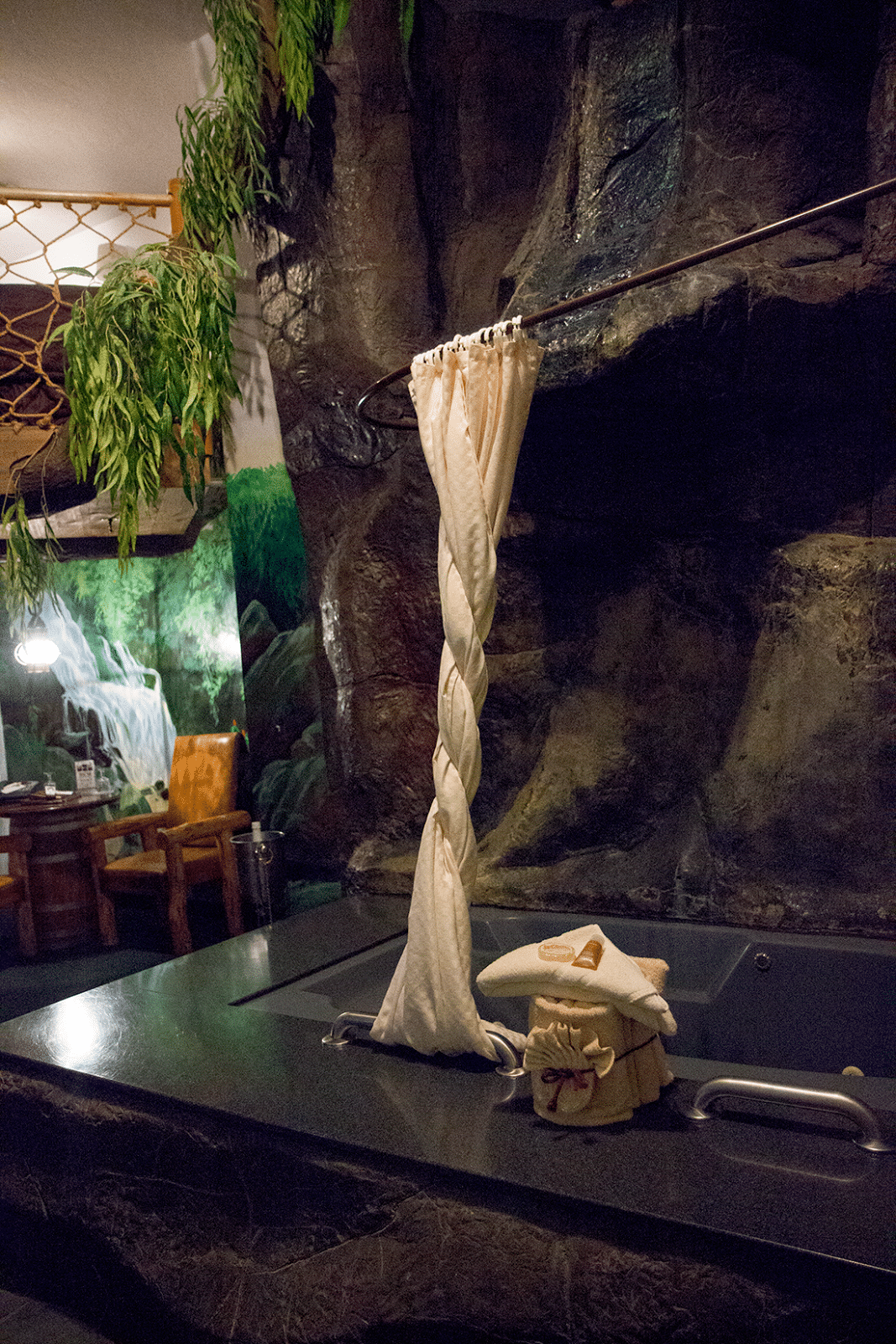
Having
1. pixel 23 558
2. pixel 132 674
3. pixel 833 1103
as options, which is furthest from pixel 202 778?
pixel 833 1103

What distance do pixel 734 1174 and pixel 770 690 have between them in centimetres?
184

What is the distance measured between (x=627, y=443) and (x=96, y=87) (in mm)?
3600

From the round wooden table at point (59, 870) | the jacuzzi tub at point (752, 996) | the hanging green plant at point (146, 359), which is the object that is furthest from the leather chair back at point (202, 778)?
the jacuzzi tub at point (752, 996)

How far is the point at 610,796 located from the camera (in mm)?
3461

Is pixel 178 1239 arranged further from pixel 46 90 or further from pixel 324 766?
pixel 46 90

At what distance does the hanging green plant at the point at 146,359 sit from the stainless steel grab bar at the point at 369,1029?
291 cm

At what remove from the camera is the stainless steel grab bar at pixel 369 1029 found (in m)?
2.10

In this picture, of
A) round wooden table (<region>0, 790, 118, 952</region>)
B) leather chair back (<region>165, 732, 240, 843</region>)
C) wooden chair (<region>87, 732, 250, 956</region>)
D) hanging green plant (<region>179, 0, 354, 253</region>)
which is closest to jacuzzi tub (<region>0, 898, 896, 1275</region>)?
wooden chair (<region>87, 732, 250, 956</region>)

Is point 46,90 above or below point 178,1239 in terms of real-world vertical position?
above

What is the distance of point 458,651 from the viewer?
2.14m

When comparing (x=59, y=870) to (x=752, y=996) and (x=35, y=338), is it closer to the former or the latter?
(x=35, y=338)

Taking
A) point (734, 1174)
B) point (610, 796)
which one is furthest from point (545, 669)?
point (734, 1174)

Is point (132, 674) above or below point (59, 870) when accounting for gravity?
above

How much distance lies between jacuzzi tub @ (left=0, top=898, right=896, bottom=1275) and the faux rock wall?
0.25m
